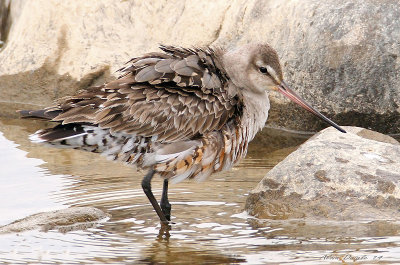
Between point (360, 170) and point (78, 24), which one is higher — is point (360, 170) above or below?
below

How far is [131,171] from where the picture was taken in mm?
8656

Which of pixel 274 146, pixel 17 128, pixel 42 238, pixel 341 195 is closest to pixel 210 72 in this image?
pixel 341 195

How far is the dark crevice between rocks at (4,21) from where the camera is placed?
1344cm

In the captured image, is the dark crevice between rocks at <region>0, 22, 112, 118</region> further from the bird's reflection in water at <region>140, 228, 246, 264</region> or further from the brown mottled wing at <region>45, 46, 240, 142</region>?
the bird's reflection in water at <region>140, 228, 246, 264</region>

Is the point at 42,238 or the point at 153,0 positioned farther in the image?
the point at 153,0

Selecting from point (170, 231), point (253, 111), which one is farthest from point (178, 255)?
point (253, 111)

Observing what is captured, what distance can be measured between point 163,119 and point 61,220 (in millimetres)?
1218

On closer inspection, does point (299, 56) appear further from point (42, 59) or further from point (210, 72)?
point (42, 59)

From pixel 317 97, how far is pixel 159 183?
2391 millimetres

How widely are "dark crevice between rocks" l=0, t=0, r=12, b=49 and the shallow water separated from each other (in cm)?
479

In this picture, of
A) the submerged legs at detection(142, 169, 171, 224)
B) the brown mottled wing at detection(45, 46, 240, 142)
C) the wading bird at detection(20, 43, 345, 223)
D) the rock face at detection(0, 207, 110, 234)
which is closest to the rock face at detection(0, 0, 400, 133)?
the wading bird at detection(20, 43, 345, 223)

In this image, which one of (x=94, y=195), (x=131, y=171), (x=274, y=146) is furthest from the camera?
(x=274, y=146)

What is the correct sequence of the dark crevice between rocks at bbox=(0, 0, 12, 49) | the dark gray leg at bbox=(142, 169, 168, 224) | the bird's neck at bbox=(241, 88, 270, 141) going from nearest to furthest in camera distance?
1. the dark gray leg at bbox=(142, 169, 168, 224)
2. the bird's neck at bbox=(241, 88, 270, 141)
3. the dark crevice between rocks at bbox=(0, 0, 12, 49)

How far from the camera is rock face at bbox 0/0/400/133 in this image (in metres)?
9.29
